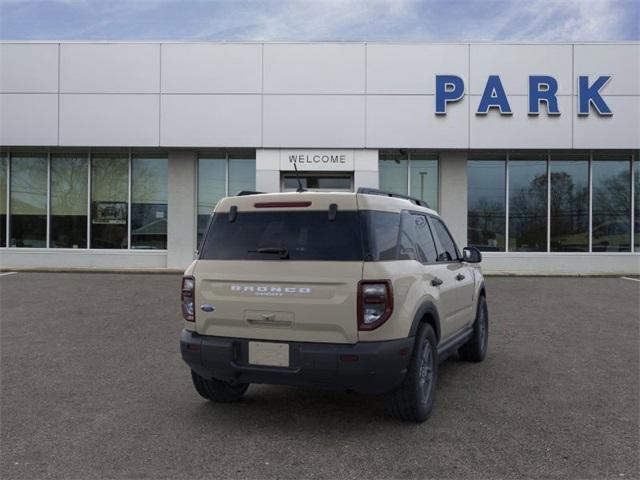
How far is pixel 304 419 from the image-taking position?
466 centimetres

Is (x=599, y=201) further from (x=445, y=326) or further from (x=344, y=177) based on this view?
(x=445, y=326)

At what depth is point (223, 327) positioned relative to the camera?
4422 millimetres

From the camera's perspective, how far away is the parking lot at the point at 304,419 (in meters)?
3.74

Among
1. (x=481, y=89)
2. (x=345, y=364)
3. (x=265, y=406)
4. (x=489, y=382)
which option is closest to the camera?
(x=345, y=364)

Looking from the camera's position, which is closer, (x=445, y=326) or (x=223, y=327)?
(x=223, y=327)

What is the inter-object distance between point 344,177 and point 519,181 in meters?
5.27

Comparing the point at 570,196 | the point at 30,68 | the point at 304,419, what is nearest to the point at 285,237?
the point at 304,419

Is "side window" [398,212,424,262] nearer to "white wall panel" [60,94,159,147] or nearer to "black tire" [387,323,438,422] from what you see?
"black tire" [387,323,438,422]

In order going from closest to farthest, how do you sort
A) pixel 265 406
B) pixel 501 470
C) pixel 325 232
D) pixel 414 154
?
pixel 501 470
pixel 325 232
pixel 265 406
pixel 414 154

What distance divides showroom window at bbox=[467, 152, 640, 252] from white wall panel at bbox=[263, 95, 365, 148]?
382cm

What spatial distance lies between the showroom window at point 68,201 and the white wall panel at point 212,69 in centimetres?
397

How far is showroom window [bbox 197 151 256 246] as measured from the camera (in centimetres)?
1662

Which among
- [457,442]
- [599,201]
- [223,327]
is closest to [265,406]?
[223,327]

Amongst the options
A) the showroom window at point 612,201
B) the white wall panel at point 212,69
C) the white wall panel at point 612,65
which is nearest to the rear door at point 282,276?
the white wall panel at point 212,69
